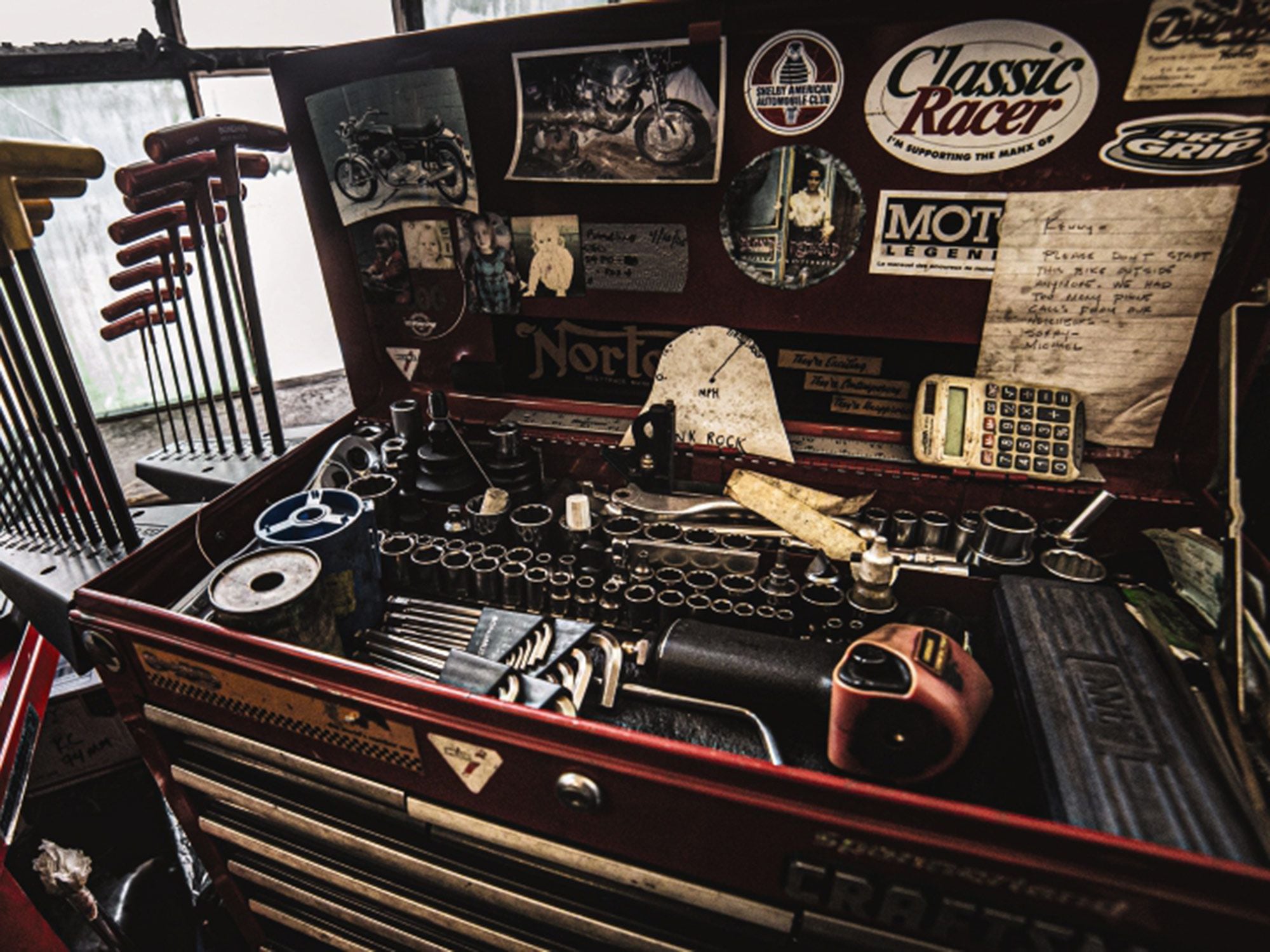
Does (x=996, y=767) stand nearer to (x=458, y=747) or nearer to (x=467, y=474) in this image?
(x=458, y=747)

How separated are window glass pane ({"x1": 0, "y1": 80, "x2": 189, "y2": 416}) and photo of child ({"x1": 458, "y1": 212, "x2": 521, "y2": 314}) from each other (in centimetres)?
289

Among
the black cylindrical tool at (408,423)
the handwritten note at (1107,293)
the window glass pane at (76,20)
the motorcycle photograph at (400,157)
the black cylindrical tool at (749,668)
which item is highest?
the window glass pane at (76,20)

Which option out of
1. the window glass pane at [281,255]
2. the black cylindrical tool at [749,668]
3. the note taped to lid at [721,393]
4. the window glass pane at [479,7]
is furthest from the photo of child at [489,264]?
the window glass pane at [281,255]

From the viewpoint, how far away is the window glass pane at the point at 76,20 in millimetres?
3111

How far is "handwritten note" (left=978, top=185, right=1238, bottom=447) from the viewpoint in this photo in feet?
3.80

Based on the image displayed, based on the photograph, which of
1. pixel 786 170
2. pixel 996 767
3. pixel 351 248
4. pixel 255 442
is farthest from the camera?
pixel 255 442

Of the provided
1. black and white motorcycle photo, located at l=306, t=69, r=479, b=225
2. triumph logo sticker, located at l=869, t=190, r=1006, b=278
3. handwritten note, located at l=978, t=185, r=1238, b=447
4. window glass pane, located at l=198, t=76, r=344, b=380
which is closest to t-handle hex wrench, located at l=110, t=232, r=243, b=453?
black and white motorcycle photo, located at l=306, t=69, r=479, b=225

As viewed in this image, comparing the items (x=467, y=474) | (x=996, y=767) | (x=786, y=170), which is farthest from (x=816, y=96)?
(x=996, y=767)

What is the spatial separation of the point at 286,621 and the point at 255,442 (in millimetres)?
1564

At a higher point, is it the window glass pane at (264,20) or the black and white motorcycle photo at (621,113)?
the window glass pane at (264,20)

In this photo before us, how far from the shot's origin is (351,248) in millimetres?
1665

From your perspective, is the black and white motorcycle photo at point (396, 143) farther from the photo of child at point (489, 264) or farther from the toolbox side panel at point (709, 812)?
the toolbox side panel at point (709, 812)

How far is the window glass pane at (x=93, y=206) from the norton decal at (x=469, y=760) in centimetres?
361

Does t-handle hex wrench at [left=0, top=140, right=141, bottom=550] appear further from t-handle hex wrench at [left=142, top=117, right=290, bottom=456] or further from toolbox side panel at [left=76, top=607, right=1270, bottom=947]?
toolbox side panel at [left=76, top=607, right=1270, bottom=947]
